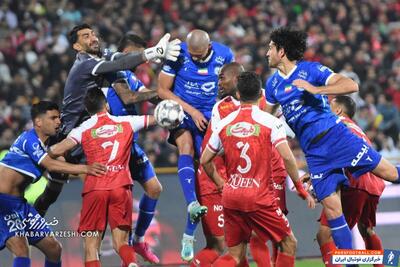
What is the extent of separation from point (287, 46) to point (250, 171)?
167cm

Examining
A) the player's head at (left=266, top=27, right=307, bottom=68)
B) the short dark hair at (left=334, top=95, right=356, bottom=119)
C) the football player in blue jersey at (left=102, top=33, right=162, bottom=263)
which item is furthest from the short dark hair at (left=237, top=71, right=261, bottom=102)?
the football player in blue jersey at (left=102, top=33, right=162, bottom=263)

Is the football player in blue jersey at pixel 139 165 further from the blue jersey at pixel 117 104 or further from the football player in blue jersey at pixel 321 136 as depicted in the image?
the football player in blue jersey at pixel 321 136

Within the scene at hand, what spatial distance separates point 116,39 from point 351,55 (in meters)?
5.68

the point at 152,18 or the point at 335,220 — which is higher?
the point at 335,220

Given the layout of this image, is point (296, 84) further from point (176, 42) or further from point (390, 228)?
point (390, 228)

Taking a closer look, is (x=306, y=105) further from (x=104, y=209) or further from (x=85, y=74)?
(x=85, y=74)

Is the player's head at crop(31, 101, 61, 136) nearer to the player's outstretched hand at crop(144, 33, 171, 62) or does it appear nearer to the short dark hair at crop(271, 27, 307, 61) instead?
the player's outstretched hand at crop(144, 33, 171, 62)

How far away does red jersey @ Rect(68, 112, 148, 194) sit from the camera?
10562 millimetres

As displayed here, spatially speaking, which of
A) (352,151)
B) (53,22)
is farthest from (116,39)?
(352,151)

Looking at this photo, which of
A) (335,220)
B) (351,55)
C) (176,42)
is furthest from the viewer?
(351,55)

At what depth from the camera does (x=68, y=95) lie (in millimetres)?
11531

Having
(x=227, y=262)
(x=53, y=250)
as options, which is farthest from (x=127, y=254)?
(x=227, y=262)

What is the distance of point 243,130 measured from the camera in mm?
9633

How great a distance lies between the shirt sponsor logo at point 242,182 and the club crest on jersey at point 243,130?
426mm
